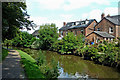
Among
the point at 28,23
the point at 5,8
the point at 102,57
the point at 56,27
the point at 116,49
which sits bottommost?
the point at 102,57

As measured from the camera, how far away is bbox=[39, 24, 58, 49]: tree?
31562 millimetres

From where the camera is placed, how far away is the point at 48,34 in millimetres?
32312

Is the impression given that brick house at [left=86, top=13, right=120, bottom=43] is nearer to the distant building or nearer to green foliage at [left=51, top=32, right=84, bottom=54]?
the distant building

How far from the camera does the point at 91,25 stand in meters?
34.7

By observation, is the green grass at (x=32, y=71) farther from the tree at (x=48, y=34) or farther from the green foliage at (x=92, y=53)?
the tree at (x=48, y=34)

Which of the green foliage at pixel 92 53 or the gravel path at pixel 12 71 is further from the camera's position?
the green foliage at pixel 92 53

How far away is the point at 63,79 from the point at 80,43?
15.1 meters

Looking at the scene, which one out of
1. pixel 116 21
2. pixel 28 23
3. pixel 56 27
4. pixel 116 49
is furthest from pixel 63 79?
pixel 116 21

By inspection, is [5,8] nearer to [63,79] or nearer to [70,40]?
[63,79]

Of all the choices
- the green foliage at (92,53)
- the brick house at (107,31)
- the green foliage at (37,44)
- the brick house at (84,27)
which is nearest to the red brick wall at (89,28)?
the brick house at (84,27)

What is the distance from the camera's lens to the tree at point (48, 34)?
31562mm

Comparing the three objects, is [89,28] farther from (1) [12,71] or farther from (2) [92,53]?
(1) [12,71]

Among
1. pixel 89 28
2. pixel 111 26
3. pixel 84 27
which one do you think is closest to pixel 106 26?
pixel 111 26

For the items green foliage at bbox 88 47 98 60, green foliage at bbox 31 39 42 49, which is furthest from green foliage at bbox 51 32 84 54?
green foliage at bbox 31 39 42 49
